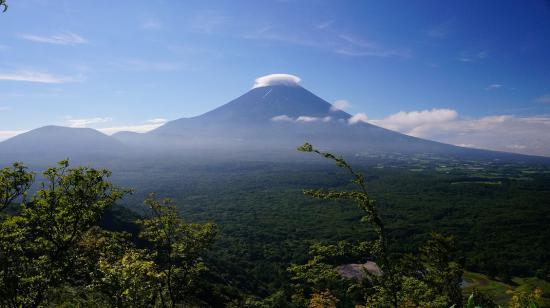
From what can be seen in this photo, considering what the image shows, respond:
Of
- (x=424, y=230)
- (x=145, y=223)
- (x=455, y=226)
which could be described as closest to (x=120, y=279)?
(x=145, y=223)

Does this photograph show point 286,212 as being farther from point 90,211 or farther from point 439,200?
point 90,211

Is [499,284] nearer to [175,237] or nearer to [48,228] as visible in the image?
[175,237]

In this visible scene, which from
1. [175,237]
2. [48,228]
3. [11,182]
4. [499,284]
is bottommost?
[499,284]

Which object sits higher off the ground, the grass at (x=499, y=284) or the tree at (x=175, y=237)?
the tree at (x=175, y=237)

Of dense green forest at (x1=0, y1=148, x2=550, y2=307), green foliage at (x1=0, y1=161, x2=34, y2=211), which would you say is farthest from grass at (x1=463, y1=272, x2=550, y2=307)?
green foliage at (x1=0, y1=161, x2=34, y2=211)

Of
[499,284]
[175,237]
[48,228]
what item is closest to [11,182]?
[48,228]

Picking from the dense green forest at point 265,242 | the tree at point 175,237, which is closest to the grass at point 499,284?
the dense green forest at point 265,242

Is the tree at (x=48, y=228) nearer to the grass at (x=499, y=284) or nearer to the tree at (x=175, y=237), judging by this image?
A: the tree at (x=175, y=237)

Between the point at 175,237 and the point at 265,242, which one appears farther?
the point at 265,242

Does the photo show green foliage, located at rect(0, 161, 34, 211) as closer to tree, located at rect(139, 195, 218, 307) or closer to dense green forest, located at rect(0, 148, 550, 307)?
dense green forest, located at rect(0, 148, 550, 307)
